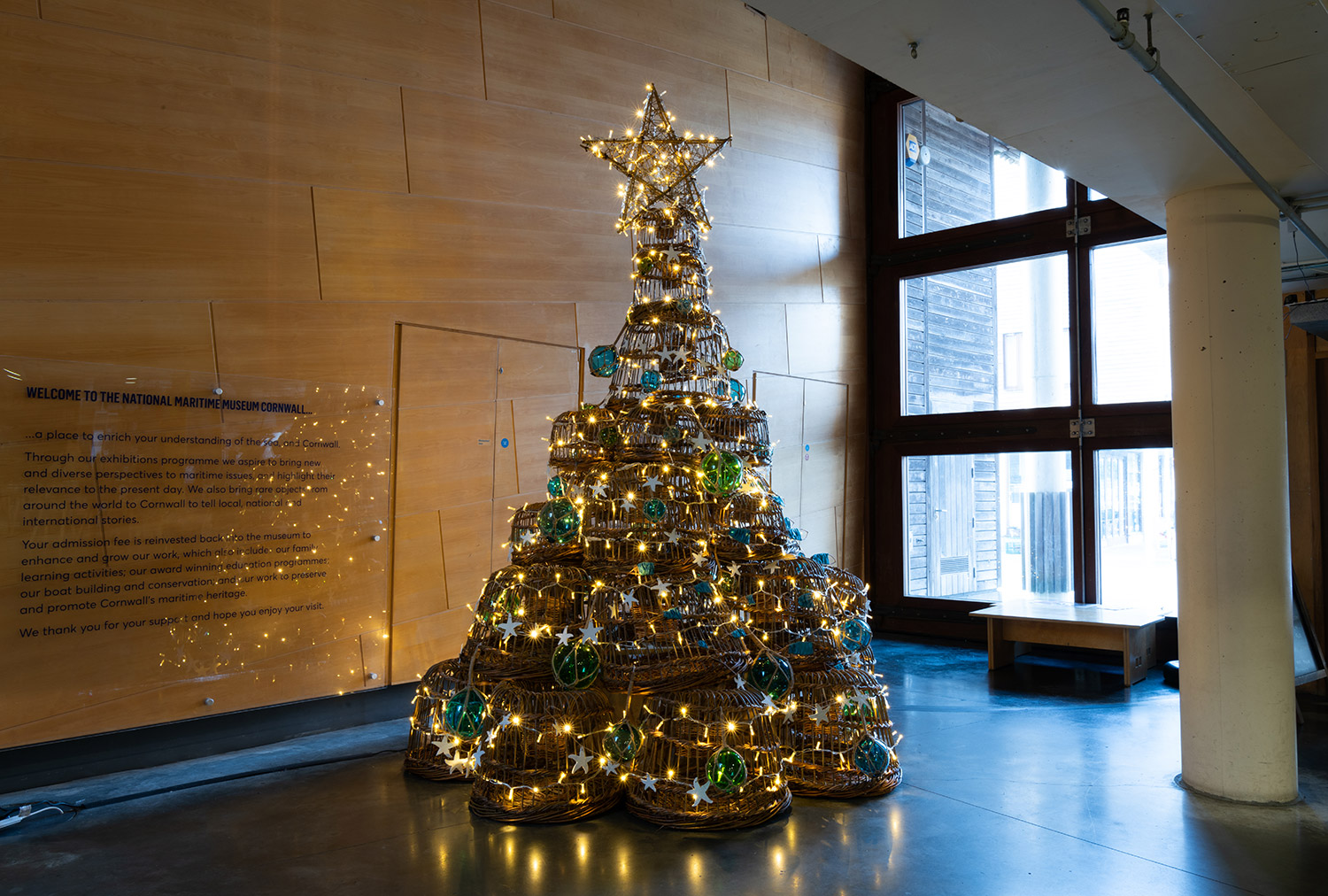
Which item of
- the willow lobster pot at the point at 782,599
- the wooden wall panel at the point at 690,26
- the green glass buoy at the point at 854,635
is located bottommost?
the green glass buoy at the point at 854,635

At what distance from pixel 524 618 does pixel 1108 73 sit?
334cm

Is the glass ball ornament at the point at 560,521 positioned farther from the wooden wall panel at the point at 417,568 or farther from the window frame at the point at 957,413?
the window frame at the point at 957,413

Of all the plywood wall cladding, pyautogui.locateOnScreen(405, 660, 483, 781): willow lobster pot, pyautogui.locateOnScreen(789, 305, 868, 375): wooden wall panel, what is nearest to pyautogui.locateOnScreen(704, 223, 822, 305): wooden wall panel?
the plywood wall cladding

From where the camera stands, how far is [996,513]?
29.2 feet

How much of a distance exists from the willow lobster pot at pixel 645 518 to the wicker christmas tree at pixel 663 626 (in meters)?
0.01

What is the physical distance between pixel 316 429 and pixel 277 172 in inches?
60.8

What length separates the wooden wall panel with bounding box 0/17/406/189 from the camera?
455cm

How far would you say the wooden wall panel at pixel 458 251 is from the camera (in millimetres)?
5664

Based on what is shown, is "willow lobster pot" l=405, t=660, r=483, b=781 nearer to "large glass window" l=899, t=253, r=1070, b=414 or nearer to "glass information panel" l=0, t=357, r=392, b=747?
"glass information panel" l=0, t=357, r=392, b=747

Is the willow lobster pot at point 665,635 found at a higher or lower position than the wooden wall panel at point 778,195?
lower

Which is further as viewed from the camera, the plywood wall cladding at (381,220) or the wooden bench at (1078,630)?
the wooden bench at (1078,630)

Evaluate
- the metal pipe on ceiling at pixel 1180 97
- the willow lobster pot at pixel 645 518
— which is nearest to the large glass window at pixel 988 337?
the metal pipe on ceiling at pixel 1180 97

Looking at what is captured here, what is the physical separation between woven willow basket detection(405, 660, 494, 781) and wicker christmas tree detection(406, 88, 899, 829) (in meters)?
0.01

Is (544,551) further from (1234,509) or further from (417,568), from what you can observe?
(1234,509)
